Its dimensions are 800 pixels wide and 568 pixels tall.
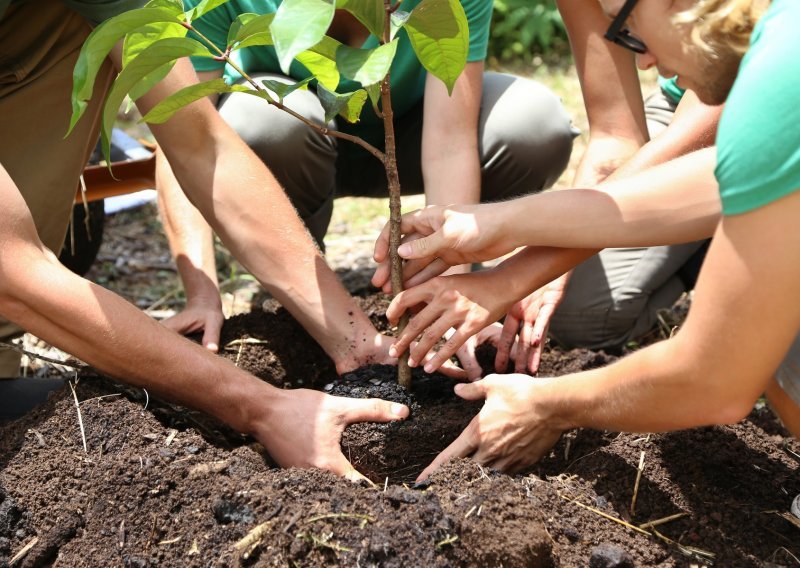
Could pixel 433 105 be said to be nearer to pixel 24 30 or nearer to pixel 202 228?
pixel 202 228

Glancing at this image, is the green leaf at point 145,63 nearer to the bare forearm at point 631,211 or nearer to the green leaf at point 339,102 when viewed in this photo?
the green leaf at point 339,102

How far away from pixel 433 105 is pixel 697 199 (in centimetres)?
91

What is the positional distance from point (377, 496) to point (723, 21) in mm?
926

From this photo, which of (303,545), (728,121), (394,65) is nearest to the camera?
(728,121)

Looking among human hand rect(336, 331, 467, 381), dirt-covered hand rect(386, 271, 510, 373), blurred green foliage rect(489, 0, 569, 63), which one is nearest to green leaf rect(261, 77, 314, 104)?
dirt-covered hand rect(386, 271, 510, 373)

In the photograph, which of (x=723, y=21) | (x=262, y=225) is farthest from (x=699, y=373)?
(x=262, y=225)

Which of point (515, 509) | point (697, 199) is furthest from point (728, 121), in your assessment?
point (515, 509)

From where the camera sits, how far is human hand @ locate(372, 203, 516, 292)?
1.68 meters

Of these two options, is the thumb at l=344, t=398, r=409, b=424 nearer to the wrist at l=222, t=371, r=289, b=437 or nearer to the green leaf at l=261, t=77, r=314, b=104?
the wrist at l=222, t=371, r=289, b=437

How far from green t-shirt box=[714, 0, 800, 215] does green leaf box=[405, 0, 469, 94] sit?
0.44 meters

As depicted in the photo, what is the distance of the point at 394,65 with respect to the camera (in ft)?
8.21

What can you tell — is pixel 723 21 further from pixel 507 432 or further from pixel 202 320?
pixel 202 320

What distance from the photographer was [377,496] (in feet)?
4.99

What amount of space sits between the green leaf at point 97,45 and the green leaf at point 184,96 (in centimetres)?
13
